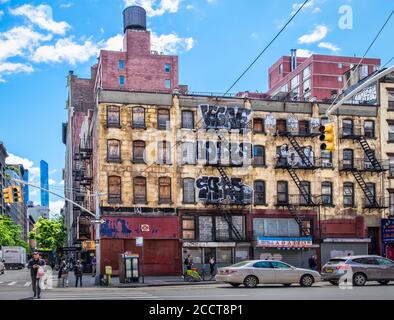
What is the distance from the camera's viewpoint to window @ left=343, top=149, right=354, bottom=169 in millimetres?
53300

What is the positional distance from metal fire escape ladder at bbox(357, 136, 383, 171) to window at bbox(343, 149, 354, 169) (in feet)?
3.68

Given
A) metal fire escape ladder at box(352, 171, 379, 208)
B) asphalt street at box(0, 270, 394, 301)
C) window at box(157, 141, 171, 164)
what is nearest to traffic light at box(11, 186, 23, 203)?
asphalt street at box(0, 270, 394, 301)

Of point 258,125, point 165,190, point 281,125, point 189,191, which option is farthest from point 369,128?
point 165,190

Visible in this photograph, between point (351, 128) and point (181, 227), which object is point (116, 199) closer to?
point (181, 227)

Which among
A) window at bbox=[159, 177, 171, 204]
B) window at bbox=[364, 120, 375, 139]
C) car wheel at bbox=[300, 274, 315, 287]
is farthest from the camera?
window at bbox=[364, 120, 375, 139]

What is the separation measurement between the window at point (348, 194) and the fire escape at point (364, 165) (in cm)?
77

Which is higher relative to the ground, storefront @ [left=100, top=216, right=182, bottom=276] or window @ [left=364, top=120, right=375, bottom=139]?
window @ [left=364, top=120, right=375, bottom=139]

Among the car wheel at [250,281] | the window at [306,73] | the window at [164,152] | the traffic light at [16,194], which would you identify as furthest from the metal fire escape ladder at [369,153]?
the window at [306,73]

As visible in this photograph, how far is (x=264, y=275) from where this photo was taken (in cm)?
2914

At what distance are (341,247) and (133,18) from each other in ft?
163

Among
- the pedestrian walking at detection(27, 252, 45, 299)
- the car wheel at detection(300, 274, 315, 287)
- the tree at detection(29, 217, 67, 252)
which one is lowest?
the tree at detection(29, 217, 67, 252)

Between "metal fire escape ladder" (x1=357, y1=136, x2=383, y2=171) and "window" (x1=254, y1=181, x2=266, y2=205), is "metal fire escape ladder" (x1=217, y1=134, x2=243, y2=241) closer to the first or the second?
"window" (x1=254, y1=181, x2=266, y2=205)
